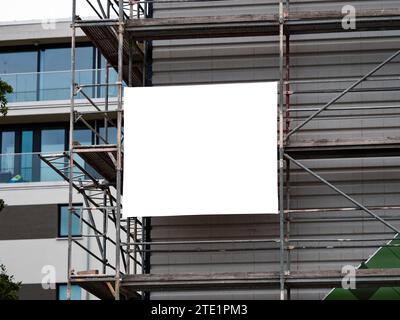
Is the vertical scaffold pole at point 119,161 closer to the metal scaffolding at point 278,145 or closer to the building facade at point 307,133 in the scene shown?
the metal scaffolding at point 278,145

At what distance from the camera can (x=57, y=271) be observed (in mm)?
44531

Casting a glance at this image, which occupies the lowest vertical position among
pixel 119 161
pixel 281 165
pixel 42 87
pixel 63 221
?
pixel 281 165

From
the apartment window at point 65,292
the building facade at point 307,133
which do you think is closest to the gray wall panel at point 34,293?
the apartment window at point 65,292

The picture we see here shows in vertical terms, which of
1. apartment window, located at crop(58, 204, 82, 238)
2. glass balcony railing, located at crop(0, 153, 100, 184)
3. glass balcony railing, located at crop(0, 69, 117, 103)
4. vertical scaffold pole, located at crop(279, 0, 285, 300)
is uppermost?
glass balcony railing, located at crop(0, 69, 117, 103)

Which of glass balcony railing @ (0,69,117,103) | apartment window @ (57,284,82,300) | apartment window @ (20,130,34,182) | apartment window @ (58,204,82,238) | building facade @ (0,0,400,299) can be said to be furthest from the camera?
glass balcony railing @ (0,69,117,103)

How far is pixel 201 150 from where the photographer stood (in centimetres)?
2219

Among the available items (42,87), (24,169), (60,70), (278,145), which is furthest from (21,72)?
(278,145)

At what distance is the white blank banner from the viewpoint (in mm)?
21844

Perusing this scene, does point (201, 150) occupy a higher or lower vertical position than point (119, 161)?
higher

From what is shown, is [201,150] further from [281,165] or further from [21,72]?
[21,72]

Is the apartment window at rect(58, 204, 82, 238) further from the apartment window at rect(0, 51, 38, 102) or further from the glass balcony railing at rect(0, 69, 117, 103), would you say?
the apartment window at rect(0, 51, 38, 102)

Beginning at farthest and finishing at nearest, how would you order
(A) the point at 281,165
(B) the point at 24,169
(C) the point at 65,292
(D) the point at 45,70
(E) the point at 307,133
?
(D) the point at 45,70, (B) the point at 24,169, (C) the point at 65,292, (E) the point at 307,133, (A) the point at 281,165

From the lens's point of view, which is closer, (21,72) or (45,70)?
(45,70)

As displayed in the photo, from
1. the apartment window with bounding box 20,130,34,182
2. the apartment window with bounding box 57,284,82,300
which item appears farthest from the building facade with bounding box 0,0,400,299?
the apartment window with bounding box 20,130,34,182
